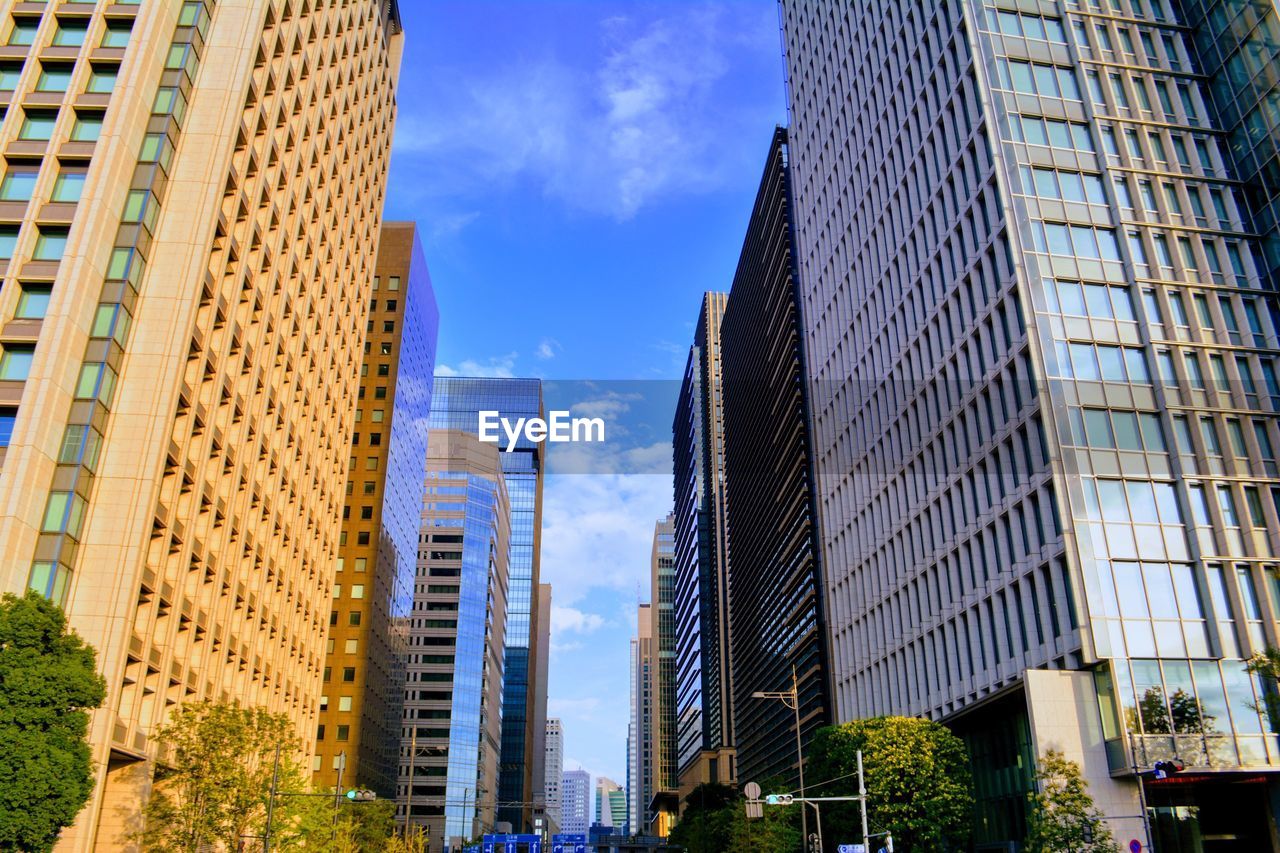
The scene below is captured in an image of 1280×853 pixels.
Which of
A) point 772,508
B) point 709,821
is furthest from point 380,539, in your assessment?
point 772,508

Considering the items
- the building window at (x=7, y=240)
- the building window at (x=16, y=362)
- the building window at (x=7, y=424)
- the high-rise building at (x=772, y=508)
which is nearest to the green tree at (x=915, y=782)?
the high-rise building at (x=772, y=508)

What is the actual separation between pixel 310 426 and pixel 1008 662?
5109 centimetres

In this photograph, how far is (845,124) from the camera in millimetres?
89688

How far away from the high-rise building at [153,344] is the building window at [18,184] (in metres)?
0.11

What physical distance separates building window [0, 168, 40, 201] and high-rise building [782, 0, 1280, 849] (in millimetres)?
50655

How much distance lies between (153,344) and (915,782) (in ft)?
142

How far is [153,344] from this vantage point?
47625 mm

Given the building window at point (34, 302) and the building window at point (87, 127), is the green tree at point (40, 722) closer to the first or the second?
the building window at point (34, 302)

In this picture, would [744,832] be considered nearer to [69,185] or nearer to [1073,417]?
[1073,417]

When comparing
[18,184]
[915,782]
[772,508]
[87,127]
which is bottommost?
[915,782]

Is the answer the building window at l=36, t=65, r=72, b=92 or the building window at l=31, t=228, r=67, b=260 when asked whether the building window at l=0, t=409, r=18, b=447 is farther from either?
the building window at l=36, t=65, r=72, b=92

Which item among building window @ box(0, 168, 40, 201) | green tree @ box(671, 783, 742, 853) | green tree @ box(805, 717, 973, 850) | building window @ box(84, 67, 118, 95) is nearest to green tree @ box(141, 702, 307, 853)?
building window @ box(0, 168, 40, 201)

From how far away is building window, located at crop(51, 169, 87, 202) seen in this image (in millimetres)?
46750

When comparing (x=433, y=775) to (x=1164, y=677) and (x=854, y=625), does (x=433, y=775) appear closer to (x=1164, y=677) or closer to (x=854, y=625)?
(x=854, y=625)
